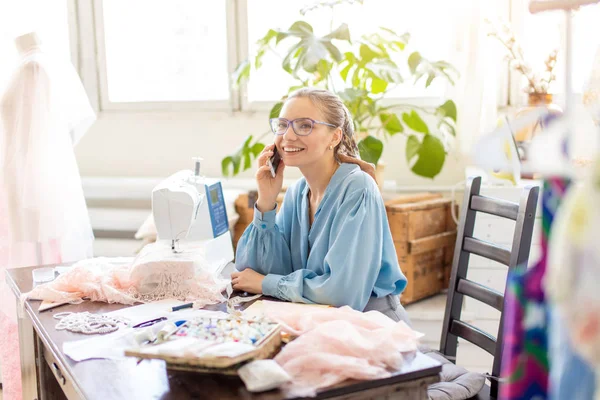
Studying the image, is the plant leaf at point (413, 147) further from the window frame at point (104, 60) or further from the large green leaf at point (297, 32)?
the large green leaf at point (297, 32)

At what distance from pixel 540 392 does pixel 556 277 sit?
7.8 inches

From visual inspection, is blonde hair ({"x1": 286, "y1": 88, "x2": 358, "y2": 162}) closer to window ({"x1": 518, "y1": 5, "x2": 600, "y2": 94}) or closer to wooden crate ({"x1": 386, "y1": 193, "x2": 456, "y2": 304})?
wooden crate ({"x1": 386, "y1": 193, "x2": 456, "y2": 304})

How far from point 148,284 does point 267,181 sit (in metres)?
0.51

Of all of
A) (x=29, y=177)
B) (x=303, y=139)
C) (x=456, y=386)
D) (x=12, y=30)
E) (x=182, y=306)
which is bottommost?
(x=456, y=386)

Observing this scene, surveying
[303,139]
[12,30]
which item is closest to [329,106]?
[303,139]

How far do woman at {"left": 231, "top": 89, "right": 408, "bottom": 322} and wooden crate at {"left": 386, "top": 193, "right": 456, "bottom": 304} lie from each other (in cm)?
111

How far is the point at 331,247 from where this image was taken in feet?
5.77

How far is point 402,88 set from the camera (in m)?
3.82

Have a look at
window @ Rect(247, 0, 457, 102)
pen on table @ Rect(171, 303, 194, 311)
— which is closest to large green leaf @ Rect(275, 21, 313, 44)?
window @ Rect(247, 0, 457, 102)

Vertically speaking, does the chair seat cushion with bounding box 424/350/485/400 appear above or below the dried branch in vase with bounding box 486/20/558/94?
below

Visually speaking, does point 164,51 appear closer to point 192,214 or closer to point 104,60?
point 104,60

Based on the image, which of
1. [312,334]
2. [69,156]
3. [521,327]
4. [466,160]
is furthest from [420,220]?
[521,327]

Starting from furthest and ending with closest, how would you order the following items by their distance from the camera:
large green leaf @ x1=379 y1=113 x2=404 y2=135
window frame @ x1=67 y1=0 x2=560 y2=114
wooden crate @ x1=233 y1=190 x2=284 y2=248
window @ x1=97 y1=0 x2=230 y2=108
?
window @ x1=97 y1=0 x2=230 y2=108
window frame @ x1=67 y1=0 x2=560 y2=114
wooden crate @ x1=233 y1=190 x2=284 y2=248
large green leaf @ x1=379 y1=113 x2=404 y2=135

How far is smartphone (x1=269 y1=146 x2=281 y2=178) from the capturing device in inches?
81.4
